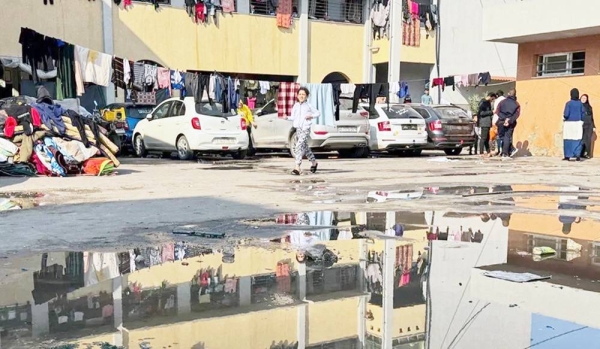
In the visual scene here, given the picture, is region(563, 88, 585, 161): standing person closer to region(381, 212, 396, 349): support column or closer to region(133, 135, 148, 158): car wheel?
region(133, 135, 148, 158): car wheel

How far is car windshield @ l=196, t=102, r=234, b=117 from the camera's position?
51.8 ft

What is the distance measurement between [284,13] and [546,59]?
472 inches

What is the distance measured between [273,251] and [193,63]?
20.8m

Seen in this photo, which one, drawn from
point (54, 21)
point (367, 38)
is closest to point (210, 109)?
point (54, 21)

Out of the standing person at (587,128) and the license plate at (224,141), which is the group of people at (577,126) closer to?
the standing person at (587,128)

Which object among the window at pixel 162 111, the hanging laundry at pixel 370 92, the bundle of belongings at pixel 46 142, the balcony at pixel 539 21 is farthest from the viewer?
the hanging laundry at pixel 370 92

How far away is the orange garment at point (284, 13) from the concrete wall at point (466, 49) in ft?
25.1

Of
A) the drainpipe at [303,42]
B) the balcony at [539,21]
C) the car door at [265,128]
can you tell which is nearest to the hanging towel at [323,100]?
the car door at [265,128]

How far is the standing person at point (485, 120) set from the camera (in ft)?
Result: 59.2

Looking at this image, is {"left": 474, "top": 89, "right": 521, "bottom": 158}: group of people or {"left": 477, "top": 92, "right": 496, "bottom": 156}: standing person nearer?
{"left": 474, "top": 89, "right": 521, "bottom": 158}: group of people

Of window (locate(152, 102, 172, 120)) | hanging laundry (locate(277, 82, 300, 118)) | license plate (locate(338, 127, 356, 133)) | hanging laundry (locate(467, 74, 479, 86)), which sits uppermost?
hanging laundry (locate(467, 74, 479, 86))

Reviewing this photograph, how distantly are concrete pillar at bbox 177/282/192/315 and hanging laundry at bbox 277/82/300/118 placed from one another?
42.1ft

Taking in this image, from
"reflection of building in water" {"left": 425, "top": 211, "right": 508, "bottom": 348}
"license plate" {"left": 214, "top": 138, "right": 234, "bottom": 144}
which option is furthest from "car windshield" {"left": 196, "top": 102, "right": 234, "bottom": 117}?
"reflection of building in water" {"left": 425, "top": 211, "right": 508, "bottom": 348}

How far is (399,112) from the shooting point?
58.0 ft
